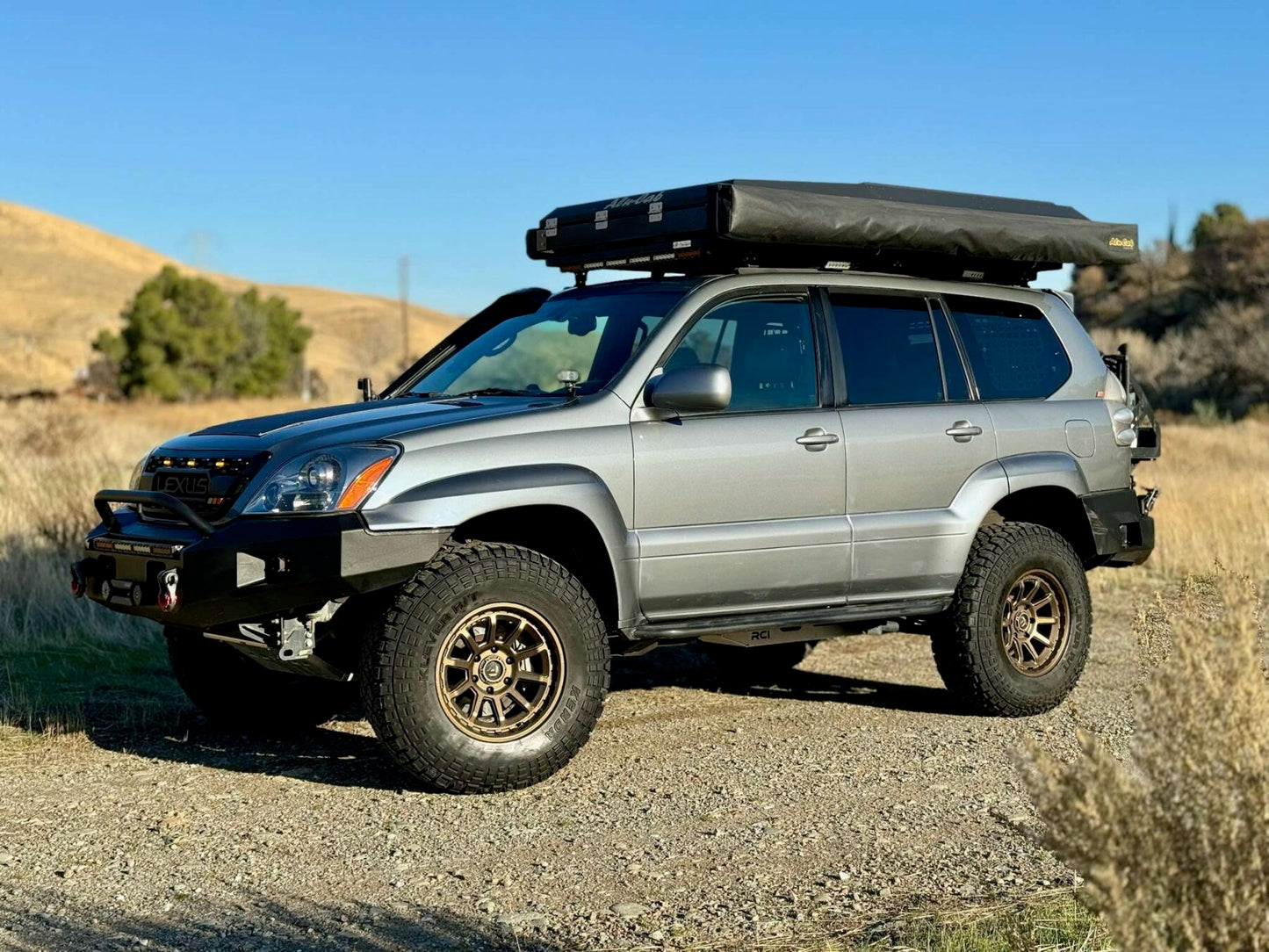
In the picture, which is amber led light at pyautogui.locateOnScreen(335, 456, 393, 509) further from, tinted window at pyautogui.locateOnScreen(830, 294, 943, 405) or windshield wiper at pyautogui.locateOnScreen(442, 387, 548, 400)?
tinted window at pyautogui.locateOnScreen(830, 294, 943, 405)

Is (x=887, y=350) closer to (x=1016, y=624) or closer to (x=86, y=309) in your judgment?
(x=1016, y=624)

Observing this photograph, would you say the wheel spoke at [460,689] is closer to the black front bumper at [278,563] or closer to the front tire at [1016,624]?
the black front bumper at [278,563]

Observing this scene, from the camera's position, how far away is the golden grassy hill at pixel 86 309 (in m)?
73.4

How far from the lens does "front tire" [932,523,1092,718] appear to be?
274 inches

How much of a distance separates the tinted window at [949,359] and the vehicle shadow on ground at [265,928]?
3.81m

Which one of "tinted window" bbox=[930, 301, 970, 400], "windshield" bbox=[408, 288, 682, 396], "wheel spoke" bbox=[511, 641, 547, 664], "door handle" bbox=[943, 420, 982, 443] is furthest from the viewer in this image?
"tinted window" bbox=[930, 301, 970, 400]

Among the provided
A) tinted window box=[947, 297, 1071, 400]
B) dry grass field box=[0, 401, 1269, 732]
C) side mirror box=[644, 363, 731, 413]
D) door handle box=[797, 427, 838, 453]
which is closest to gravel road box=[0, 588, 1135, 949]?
dry grass field box=[0, 401, 1269, 732]

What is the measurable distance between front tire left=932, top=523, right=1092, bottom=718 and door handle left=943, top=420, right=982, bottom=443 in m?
0.50

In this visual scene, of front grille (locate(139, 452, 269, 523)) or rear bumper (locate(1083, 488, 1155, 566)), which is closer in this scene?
front grille (locate(139, 452, 269, 523))

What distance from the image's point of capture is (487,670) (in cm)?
570

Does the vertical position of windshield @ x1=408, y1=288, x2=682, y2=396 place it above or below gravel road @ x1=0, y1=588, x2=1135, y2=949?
above

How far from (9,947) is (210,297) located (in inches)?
1994

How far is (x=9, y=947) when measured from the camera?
4.04 meters

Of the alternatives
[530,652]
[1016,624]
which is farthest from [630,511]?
[1016,624]
